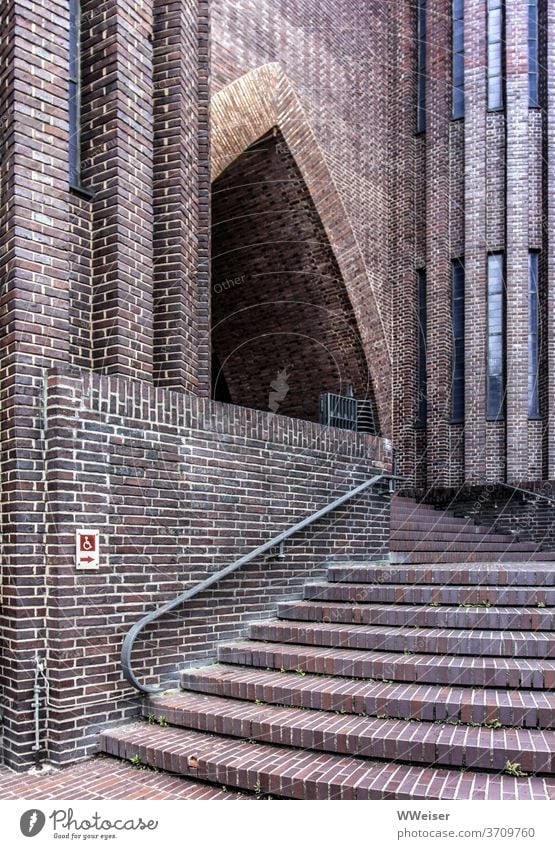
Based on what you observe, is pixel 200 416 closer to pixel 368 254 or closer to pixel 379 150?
pixel 368 254

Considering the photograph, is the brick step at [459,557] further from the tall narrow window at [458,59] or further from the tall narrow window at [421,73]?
the tall narrow window at [421,73]

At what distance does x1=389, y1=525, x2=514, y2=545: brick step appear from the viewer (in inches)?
407

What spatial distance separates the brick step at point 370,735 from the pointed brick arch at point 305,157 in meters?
6.68

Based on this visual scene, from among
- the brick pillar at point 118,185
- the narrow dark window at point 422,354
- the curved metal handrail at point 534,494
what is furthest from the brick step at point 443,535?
the brick pillar at point 118,185

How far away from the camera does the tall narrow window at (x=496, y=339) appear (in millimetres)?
14203

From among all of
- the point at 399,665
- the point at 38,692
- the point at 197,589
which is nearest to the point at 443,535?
the point at 399,665

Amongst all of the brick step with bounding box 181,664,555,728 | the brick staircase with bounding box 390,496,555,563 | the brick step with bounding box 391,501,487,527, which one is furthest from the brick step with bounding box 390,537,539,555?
the brick step with bounding box 181,664,555,728

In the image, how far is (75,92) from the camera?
247 inches

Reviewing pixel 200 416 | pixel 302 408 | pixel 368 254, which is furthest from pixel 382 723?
pixel 368 254

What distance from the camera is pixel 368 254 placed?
14.0 meters

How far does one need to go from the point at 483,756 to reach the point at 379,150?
13.0 meters
